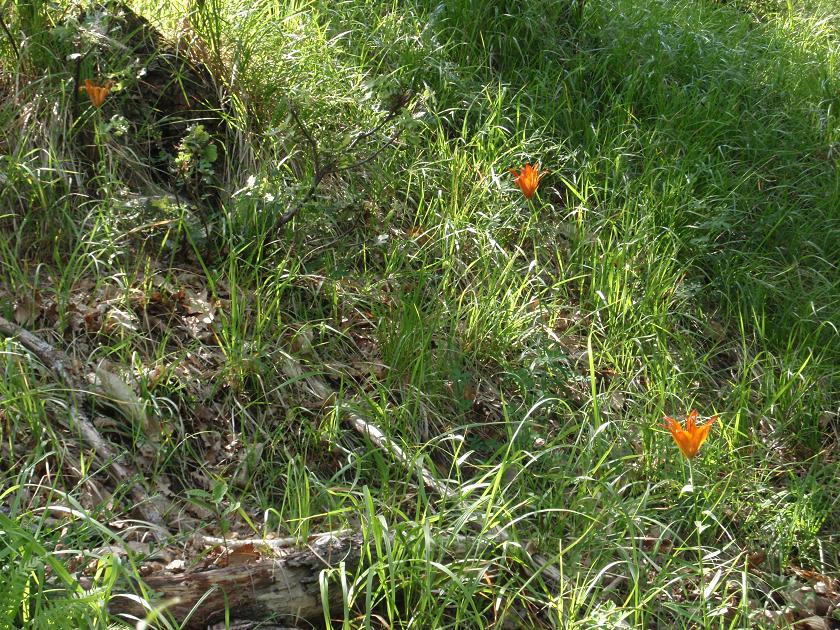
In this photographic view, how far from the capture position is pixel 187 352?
9.09 ft

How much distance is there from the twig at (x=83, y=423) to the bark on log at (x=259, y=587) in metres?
0.28

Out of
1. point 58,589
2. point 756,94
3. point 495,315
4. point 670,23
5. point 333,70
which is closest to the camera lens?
point 58,589

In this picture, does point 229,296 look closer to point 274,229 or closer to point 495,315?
point 274,229

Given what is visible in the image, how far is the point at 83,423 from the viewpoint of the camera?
8.05 ft

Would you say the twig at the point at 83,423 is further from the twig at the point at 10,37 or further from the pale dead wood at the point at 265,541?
the twig at the point at 10,37

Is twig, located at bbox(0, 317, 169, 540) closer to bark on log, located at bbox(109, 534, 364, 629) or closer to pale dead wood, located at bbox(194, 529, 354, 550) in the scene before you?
pale dead wood, located at bbox(194, 529, 354, 550)

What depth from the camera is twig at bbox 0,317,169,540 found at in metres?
2.36

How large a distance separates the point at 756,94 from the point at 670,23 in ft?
2.56

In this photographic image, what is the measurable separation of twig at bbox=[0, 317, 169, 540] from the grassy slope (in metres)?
0.06

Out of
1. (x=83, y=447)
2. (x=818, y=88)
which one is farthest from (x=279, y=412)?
(x=818, y=88)

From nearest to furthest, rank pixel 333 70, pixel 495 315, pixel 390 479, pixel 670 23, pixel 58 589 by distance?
pixel 58 589 → pixel 390 479 → pixel 495 315 → pixel 333 70 → pixel 670 23

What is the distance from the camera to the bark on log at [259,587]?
6.42 feet

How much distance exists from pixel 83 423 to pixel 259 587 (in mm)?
790

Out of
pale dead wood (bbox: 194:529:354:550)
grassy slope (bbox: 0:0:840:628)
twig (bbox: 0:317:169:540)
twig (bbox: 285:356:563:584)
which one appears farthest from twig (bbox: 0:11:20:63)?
pale dead wood (bbox: 194:529:354:550)
